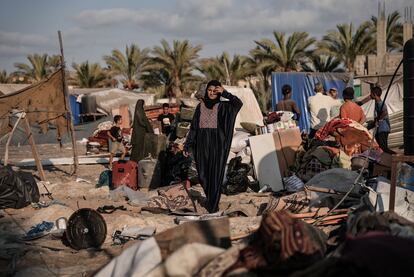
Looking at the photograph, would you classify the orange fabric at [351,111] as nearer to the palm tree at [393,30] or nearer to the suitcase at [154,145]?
the suitcase at [154,145]

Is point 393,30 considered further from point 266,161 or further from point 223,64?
point 266,161

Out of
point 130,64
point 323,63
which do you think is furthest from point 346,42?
point 130,64

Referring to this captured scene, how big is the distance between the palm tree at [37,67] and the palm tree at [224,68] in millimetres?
10772

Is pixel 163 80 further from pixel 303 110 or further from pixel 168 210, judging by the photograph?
pixel 168 210

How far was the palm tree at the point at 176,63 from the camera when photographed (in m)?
34.2

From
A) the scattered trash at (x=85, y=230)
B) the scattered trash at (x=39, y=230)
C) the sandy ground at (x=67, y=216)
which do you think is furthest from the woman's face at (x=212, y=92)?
the scattered trash at (x=39, y=230)

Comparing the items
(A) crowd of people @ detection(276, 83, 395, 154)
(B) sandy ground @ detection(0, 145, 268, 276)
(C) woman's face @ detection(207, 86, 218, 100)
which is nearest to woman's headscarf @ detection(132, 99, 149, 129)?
(B) sandy ground @ detection(0, 145, 268, 276)

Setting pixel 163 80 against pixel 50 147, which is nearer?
pixel 50 147

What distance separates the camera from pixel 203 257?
3.15 m

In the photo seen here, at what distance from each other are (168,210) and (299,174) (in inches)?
105

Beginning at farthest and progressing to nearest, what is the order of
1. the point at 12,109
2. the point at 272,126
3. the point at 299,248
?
1. the point at 12,109
2. the point at 272,126
3. the point at 299,248

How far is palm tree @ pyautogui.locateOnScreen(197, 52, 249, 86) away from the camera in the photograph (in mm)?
33469

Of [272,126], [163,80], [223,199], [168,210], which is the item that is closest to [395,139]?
[272,126]

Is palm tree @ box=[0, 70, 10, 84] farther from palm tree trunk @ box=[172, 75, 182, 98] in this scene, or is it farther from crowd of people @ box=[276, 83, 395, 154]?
crowd of people @ box=[276, 83, 395, 154]
